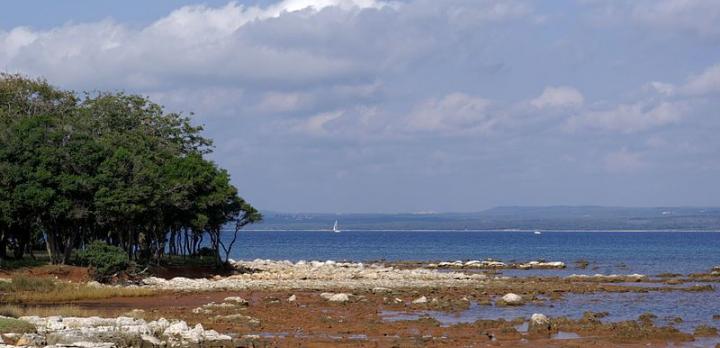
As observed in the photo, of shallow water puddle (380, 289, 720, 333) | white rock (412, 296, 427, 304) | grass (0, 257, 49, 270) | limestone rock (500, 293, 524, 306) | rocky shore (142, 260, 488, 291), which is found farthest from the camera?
rocky shore (142, 260, 488, 291)

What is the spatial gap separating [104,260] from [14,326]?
815 inches

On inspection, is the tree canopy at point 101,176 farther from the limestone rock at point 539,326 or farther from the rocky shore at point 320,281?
the limestone rock at point 539,326

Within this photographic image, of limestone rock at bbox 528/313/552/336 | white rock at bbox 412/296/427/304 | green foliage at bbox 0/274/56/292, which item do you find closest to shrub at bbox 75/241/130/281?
green foliage at bbox 0/274/56/292

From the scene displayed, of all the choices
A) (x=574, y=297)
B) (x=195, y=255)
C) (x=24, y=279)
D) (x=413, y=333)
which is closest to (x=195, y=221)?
(x=195, y=255)

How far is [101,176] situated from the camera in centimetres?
4888

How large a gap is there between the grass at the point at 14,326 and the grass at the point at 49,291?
12458mm

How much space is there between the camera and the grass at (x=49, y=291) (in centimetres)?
3838

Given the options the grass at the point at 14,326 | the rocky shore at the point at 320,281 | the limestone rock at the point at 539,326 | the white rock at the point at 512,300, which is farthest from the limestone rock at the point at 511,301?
the grass at the point at 14,326

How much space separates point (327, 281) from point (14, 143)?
18.3m

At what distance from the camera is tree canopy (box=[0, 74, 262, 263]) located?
1873 inches

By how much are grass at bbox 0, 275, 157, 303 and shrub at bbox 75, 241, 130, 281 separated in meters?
3.41

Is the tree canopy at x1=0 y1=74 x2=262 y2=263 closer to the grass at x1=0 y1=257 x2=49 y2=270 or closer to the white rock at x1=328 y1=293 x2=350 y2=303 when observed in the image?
the grass at x1=0 y1=257 x2=49 y2=270

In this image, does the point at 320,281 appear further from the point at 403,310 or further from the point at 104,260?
the point at 403,310

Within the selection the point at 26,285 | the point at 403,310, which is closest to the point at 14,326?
the point at 26,285
